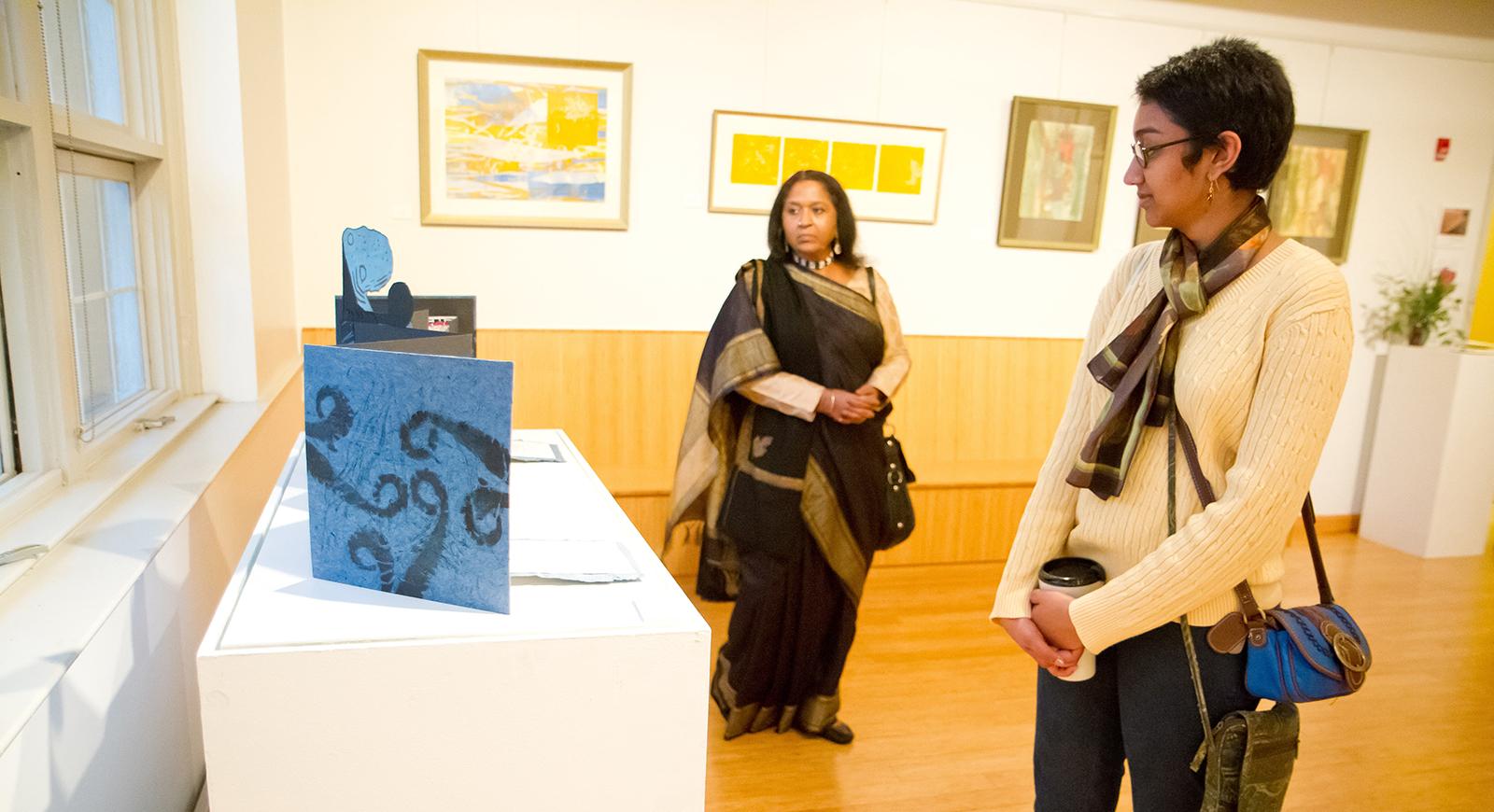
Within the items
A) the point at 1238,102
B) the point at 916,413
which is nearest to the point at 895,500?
the point at 1238,102

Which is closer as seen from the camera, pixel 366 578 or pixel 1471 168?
pixel 366 578

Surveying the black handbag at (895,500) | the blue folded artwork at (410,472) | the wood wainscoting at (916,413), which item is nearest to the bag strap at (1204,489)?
the blue folded artwork at (410,472)

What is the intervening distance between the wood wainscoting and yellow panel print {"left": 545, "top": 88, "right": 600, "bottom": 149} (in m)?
0.82

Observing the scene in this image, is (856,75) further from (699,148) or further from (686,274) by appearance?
(686,274)

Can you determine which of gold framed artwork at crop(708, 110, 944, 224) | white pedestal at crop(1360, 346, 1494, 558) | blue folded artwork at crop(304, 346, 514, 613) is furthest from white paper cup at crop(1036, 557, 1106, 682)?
white pedestal at crop(1360, 346, 1494, 558)

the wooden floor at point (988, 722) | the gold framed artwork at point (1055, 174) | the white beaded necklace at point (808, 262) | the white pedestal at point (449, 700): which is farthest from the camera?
the gold framed artwork at point (1055, 174)

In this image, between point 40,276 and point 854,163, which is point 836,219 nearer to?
point 854,163

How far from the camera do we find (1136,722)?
137 centimetres

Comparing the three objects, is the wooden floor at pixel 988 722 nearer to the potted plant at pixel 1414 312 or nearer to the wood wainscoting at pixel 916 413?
the wood wainscoting at pixel 916 413

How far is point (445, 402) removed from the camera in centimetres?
103

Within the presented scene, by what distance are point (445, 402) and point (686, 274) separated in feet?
10.8

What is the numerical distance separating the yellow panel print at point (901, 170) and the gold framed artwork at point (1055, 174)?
1.48ft

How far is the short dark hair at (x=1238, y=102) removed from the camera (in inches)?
48.8

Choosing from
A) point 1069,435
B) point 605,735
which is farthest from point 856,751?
point 605,735
